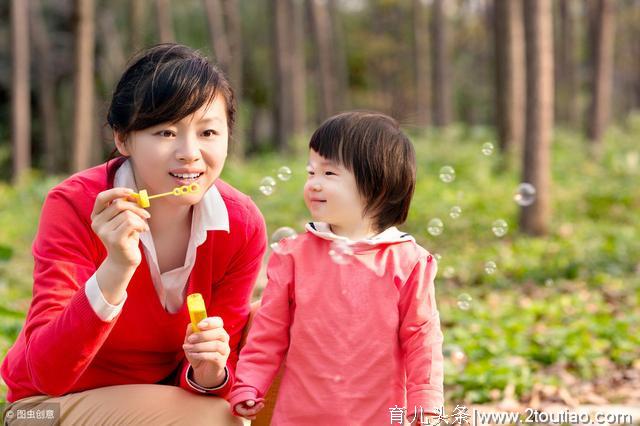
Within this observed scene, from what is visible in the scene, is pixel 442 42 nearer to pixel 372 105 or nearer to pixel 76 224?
pixel 372 105

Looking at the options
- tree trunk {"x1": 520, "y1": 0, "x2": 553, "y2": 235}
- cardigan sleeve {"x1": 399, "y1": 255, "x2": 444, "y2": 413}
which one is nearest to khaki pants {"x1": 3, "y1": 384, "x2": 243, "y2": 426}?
cardigan sleeve {"x1": 399, "y1": 255, "x2": 444, "y2": 413}

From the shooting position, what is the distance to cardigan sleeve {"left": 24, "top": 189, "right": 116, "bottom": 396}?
213 cm

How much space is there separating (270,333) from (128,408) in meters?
0.47

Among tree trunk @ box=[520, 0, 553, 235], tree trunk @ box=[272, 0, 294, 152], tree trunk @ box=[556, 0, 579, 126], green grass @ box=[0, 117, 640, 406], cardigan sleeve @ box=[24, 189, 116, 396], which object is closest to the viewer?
cardigan sleeve @ box=[24, 189, 116, 396]

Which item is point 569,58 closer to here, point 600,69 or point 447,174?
point 600,69

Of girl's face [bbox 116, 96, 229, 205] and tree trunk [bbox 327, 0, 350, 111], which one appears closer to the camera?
girl's face [bbox 116, 96, 229, 205]

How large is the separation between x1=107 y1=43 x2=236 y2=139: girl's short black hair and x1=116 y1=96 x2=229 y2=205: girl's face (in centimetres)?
3

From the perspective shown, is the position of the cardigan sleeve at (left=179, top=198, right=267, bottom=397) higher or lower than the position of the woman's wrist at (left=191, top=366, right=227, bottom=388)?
higher

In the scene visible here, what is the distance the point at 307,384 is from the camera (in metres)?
2.27

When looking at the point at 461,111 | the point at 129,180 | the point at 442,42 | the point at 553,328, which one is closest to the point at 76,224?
the point at 129,180

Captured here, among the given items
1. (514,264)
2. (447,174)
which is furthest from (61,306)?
(514,264)

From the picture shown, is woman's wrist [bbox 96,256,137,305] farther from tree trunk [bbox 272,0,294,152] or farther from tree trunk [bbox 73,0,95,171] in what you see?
tree trunk [bbox 272,0,294,152]

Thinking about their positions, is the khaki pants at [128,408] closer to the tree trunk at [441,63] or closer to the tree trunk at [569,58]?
the tree trunk at [441,63]

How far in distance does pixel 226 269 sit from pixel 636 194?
832 centimetres
